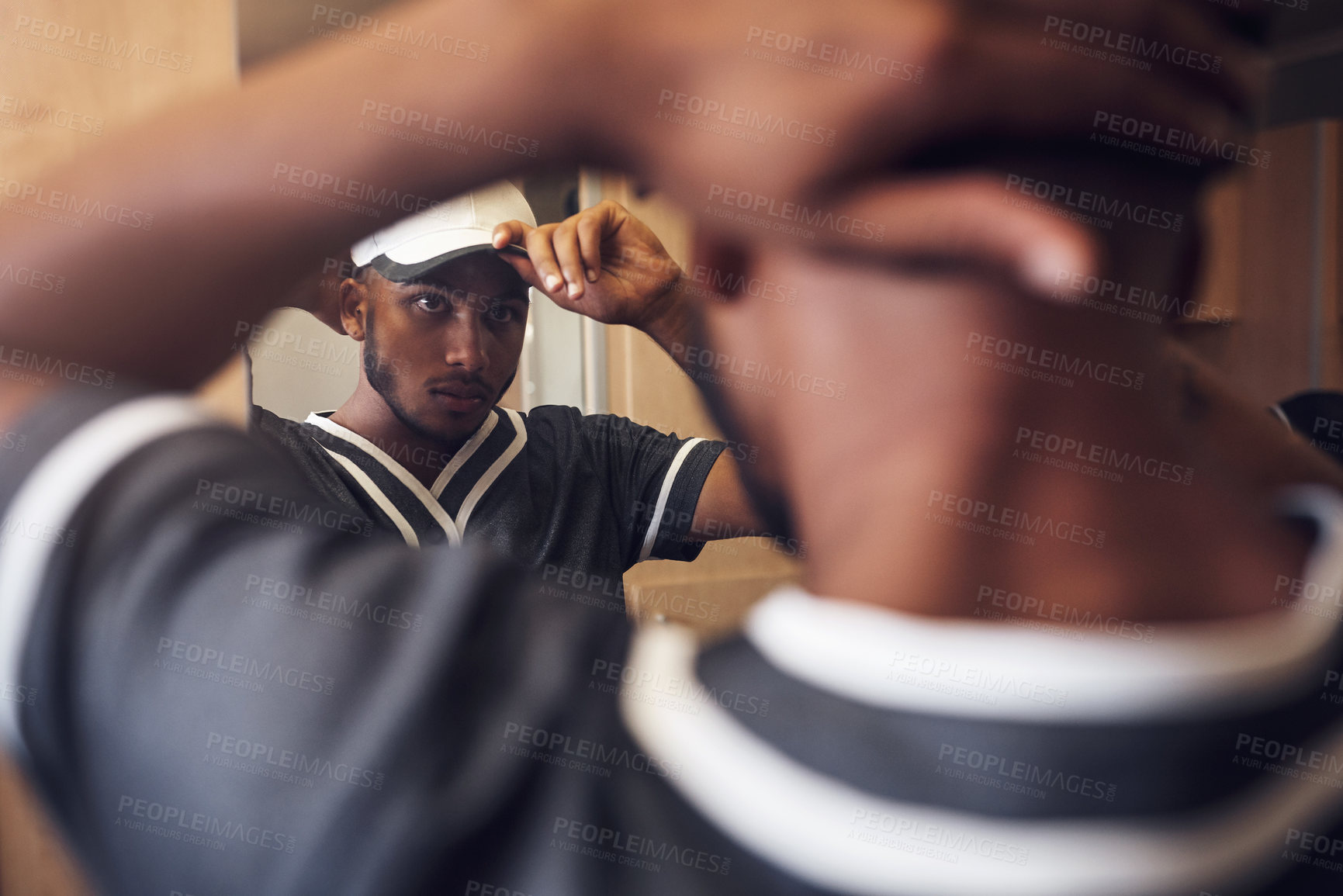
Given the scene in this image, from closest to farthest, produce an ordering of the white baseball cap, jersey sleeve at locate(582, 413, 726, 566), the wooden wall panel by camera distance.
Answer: the white baseball cap → jersey sleeve at locate(582, 413, 726, 566) → the wooden wall panel

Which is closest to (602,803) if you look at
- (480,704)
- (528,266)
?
(480,704)

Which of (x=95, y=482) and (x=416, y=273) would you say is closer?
(x=95, y=482)

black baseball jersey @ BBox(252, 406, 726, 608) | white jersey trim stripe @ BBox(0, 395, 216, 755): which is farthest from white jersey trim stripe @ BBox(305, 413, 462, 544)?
white jersey trim stripe @ BBox(0, 395, 216, 755)

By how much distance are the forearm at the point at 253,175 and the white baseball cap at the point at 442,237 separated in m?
0.26

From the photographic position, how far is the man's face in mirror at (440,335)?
1.42 feet

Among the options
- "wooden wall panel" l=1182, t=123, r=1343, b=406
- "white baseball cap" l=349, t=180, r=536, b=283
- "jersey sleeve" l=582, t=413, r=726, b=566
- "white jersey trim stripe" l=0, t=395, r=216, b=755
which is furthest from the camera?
"wooden wall panel" l=1182, t=123, r=1343, b=406

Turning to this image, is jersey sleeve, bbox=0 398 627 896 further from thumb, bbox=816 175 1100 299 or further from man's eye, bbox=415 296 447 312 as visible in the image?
man's eye, bbox=415 296 447 312

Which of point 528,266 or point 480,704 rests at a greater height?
point 528,266

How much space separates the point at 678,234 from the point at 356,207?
2.8 inches

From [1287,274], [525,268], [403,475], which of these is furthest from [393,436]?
[1287,274]

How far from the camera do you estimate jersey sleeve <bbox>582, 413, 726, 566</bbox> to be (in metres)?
0.54

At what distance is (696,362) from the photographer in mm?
150

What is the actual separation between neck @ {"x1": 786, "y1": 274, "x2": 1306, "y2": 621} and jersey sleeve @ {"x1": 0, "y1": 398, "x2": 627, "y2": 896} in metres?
0.04

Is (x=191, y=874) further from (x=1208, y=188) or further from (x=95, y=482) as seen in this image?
(x=1208, y=188)
